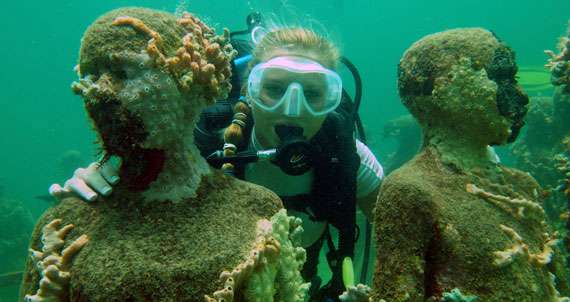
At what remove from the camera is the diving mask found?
3096mm

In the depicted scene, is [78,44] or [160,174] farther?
[78,44]

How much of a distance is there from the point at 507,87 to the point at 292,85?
155cm

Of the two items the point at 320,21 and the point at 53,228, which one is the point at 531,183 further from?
the point at 53,228

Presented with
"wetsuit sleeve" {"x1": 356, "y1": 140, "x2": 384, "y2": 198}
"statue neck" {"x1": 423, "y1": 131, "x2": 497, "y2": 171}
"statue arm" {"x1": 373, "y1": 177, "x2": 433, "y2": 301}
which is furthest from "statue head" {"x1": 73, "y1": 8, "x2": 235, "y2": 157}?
"wetsuit sleeve" {"x1": 356, "y1": 140, "x2": 384, "y2": 198}

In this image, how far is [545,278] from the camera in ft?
7.50

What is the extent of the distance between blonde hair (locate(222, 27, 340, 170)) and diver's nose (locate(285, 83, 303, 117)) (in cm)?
33

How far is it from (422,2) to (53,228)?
7541cm

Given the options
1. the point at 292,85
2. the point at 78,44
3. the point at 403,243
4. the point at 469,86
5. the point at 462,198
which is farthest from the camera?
the point at 78,44

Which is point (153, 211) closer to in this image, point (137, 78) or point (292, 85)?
point (137, 78)

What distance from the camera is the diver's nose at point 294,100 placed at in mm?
3070

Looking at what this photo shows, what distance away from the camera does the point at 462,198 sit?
7.54 ft

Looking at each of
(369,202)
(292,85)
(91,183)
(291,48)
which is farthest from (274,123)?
(91,183)

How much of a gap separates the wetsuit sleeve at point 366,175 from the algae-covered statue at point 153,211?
1.98m

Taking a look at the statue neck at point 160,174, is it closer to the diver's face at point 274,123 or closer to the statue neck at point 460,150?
the diver's face at point 274,123
